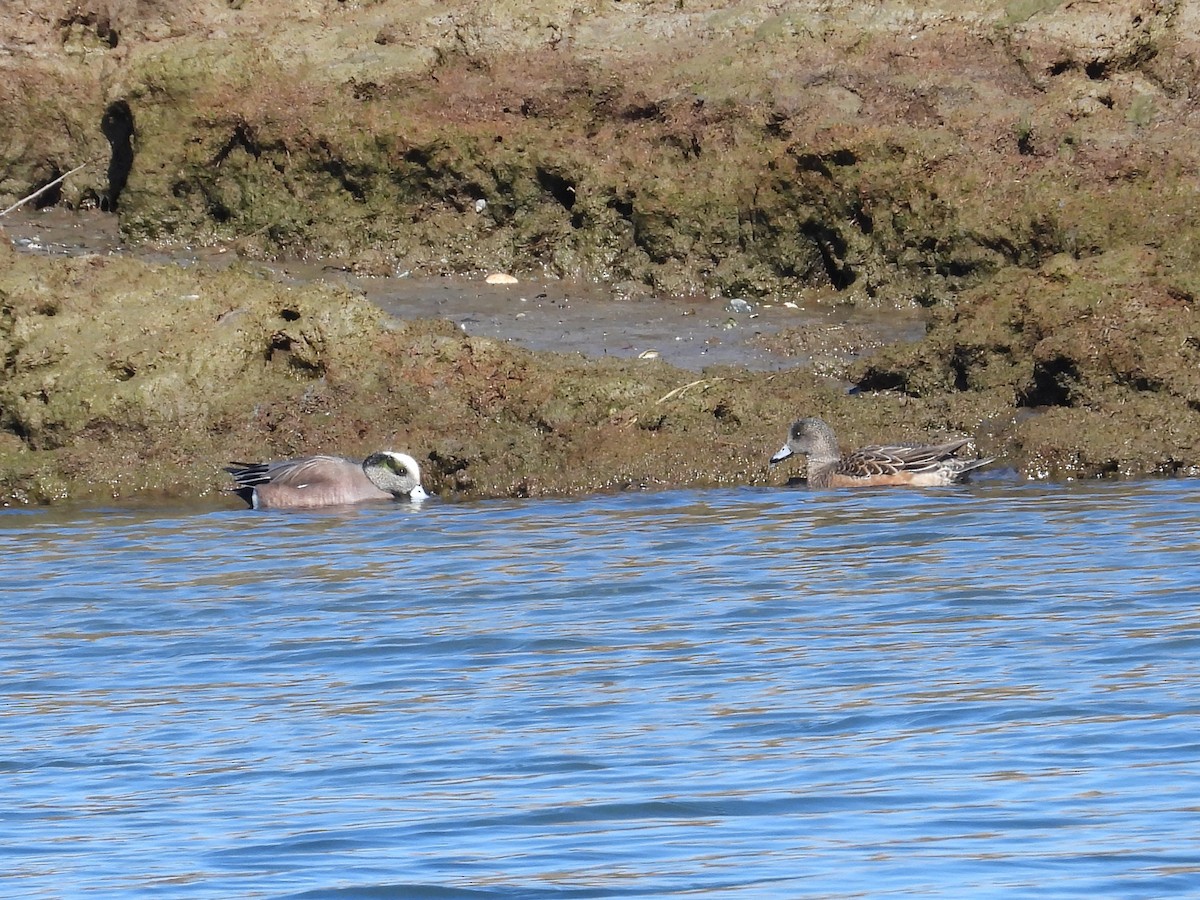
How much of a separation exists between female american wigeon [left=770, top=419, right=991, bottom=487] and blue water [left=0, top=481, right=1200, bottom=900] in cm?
63

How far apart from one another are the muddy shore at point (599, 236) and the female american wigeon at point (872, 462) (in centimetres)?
38

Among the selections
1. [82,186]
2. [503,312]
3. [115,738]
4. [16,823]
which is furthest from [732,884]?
[82,186]

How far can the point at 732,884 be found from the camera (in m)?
4.51

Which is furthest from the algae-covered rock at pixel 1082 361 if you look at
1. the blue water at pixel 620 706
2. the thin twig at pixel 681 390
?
the thin twig at pixel 681 390

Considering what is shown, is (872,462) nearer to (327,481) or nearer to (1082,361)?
(1082,361)

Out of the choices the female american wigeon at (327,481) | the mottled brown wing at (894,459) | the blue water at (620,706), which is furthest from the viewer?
the female american wigeon at (327,481)

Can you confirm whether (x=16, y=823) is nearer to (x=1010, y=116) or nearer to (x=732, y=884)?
(x=732, y=884)

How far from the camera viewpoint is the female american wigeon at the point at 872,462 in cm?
1106

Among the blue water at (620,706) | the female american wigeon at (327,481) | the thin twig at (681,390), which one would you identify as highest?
the thin twig at (681,390)

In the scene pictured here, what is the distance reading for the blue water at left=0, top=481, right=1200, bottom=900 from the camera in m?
4.75

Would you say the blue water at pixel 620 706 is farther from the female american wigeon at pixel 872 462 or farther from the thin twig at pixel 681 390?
the thin twig at pixel 681 390

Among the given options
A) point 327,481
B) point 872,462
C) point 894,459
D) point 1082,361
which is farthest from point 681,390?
point 1082,361

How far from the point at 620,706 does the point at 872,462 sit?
5.22 metres

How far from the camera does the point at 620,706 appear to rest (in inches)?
250
